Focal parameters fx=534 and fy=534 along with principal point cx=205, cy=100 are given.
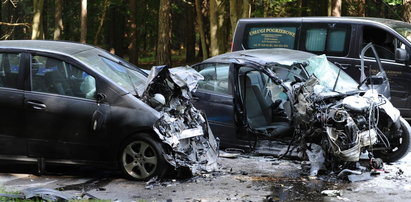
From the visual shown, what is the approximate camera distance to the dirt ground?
6.12m

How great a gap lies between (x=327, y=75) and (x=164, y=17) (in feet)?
43.8

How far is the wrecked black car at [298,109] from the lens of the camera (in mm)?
6887

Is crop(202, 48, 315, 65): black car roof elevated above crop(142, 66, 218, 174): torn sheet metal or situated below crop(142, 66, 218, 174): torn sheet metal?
above

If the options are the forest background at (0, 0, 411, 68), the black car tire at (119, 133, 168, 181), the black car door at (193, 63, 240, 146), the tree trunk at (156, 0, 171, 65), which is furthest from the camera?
the forest background at (0, 0, 411, 68)

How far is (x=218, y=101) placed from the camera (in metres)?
8.25

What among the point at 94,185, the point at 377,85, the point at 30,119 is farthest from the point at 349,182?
the point at 30,119

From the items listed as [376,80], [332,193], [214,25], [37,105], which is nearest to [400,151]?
[376,80]

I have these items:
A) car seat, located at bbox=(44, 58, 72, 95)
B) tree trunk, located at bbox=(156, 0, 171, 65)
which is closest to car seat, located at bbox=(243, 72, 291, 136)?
car seat, located at bbox=(44, 58, 72, 95)

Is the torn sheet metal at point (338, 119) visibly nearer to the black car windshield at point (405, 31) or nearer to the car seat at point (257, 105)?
the car seat at point (257, 105)

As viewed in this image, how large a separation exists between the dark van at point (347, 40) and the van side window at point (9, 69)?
19.4ft

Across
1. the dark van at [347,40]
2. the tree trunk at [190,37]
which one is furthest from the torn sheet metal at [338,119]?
the tree trunk at [190,37]

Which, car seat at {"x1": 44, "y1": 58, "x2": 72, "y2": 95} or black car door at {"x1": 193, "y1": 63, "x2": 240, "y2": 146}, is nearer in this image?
car seat at {"x1": 44, "y1": 58, "x2": 72, "y2": 95}

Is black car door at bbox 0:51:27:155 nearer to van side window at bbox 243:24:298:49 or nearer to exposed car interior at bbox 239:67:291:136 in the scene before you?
exposed car interior at bbox 239:67:291:136

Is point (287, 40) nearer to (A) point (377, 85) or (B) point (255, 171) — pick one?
(A) point (377, 85)
